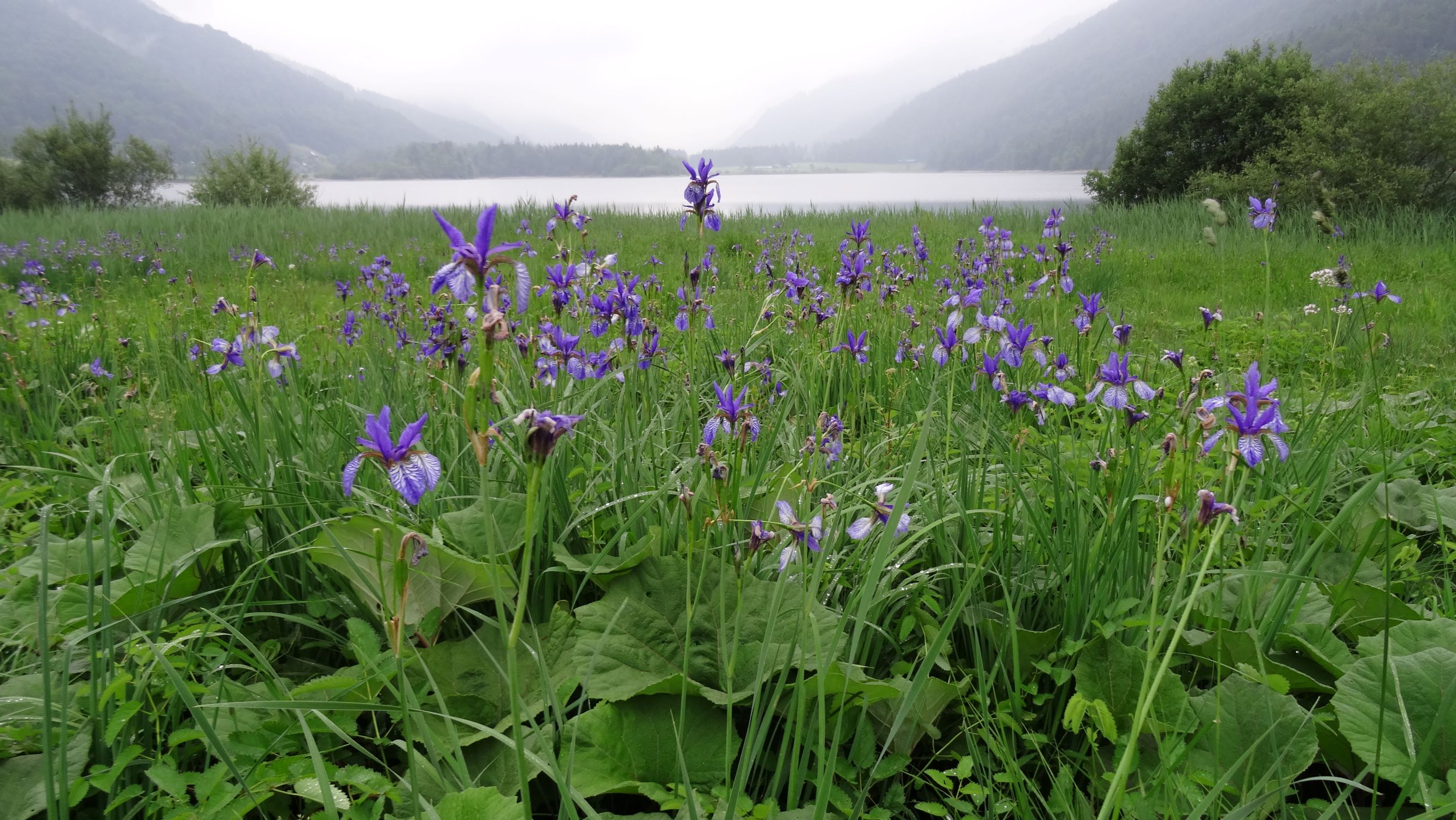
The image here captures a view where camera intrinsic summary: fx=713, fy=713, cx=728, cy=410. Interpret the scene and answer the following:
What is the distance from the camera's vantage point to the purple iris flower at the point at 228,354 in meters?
2.47

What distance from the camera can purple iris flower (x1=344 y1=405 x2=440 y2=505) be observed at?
119 centimetres

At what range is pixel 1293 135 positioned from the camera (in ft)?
52.1

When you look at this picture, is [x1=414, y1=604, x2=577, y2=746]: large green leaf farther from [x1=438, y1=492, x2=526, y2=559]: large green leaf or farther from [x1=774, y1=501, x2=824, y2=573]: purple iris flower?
[x1=774, y1=501, x2=824, y2=573]: purple iris flower

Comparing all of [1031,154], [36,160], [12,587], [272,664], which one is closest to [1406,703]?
[272,664]

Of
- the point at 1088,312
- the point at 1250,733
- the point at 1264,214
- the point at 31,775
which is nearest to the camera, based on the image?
the point at 31,775

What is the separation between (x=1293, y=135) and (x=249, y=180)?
3926 cm

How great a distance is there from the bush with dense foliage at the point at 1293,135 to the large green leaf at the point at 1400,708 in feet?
46.3

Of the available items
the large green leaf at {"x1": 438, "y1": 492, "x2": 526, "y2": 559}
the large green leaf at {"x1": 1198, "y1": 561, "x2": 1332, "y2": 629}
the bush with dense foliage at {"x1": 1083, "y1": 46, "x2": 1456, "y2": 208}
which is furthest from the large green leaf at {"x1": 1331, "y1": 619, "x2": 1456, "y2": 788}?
the bush with dense foliage at {"x1": 1083, "y1": 46, "x2": 1456, "y2": 208}

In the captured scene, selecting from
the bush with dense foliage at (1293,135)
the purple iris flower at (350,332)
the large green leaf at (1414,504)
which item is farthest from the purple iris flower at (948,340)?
the bush with dense foliage at (1293,135)

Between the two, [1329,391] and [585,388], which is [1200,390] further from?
[1329,391]

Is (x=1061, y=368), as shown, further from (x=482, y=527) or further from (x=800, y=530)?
(x=482, y=527)

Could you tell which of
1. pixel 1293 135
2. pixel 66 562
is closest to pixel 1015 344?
pixel 66 562

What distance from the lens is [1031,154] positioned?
142m

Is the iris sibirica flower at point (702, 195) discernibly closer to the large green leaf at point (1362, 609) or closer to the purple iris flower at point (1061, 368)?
the purple iris flower at point (1061, 368)
